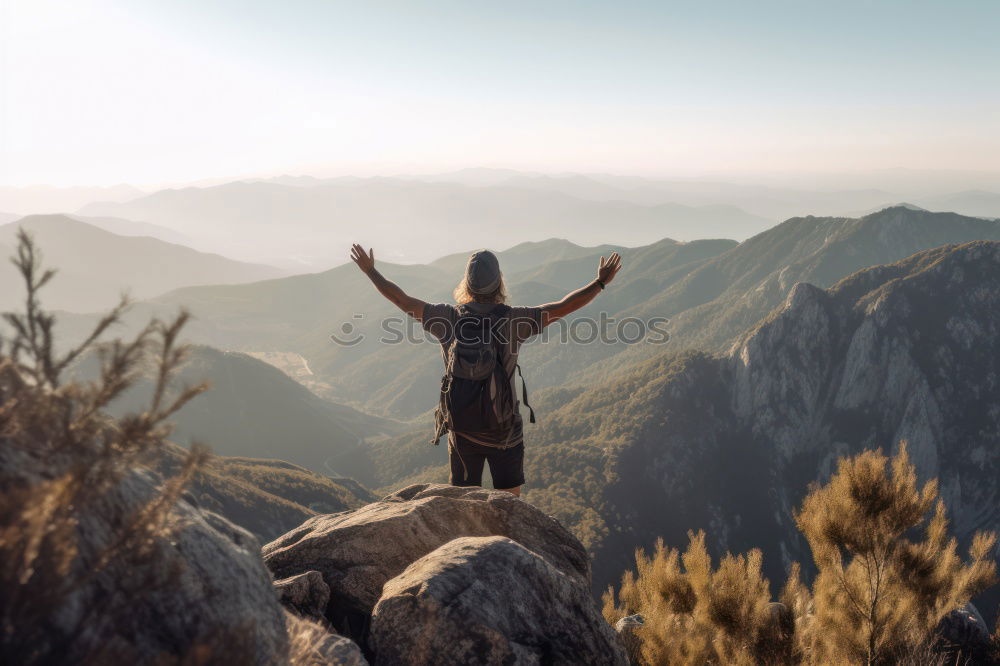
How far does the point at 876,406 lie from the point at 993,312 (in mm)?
36028

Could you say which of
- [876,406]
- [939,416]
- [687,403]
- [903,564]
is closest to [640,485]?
[687,403]

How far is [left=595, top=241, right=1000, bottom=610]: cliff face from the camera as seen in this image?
13438 centimetres

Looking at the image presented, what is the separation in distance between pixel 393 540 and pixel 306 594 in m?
1.40

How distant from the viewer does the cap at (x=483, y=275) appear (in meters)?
7.37

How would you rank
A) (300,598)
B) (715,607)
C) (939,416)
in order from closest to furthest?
(300,598), (715,607), (939,416)

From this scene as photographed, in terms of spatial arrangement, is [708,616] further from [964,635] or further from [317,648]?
[317,648]

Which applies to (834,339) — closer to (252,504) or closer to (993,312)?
(993,312)

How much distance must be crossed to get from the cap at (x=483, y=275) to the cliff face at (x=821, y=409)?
426 feet

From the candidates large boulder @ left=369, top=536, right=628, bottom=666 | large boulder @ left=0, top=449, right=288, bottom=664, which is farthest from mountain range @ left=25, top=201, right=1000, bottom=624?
large boulder @ left=0, top=449, right=288, bottom=664

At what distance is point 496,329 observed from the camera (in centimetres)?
725

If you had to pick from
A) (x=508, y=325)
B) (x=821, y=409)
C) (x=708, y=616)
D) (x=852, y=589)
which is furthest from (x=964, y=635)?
(x=821, y=409)

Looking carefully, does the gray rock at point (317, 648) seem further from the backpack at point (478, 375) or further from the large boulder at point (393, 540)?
the backpack at point (478, 375)

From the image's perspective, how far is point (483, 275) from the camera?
24.1 feet

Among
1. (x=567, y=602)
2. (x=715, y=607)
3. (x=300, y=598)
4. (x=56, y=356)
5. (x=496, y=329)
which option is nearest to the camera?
(x=56, y=356)
